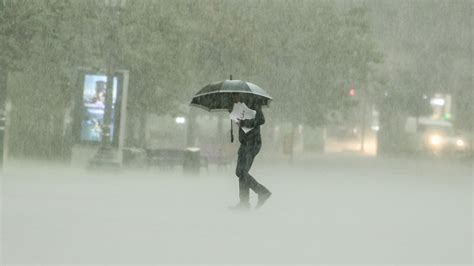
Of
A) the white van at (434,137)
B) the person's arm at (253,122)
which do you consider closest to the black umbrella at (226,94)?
the person's arm at (253,122)

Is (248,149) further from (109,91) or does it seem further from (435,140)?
(435,140)

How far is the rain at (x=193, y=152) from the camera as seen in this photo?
8.00m

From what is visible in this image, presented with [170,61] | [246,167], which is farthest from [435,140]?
[246,167]

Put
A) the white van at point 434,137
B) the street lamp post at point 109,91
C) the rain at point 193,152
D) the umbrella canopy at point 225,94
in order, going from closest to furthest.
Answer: the rain at point 193,152, the umbrella canopy at point 225,94, the street lamp post at point 109,91, the white van at point 434,137

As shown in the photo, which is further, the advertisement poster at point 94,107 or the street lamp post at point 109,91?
the advertisement poster at point 94,107

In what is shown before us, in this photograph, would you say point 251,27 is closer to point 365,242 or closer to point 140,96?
point 140,96

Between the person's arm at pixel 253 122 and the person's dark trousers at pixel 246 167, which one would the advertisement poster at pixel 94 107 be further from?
the person's arm at pixel 253 122

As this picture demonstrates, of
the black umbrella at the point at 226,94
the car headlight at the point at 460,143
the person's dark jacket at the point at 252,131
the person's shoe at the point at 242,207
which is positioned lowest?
the person's shoe at the point at 242,207

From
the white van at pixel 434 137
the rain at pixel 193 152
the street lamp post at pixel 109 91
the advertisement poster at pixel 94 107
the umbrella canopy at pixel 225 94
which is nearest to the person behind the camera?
the rain at pixel 193 152

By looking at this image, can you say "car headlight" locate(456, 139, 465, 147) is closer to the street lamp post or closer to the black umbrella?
the street lamp post

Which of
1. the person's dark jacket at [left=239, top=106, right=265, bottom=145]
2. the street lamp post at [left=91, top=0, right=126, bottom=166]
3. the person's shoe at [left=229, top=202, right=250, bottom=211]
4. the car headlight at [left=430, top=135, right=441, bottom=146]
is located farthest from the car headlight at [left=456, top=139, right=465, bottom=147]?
the person's dark jacket at [left=239, top=106, right=265, bottom=145]

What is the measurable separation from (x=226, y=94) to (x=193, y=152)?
27.6 feet

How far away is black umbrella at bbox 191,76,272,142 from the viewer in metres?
11.2

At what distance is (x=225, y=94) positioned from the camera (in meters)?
11.9
